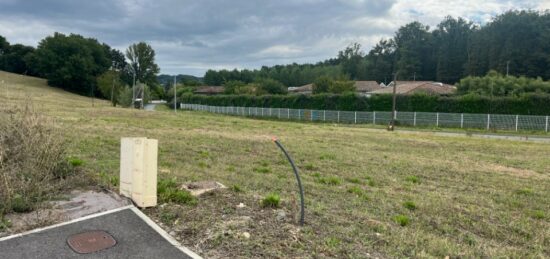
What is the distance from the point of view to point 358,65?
331ft

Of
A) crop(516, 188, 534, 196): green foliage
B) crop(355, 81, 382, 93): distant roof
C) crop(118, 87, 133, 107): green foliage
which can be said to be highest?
crop(355, 81, 382, 93): distant roof

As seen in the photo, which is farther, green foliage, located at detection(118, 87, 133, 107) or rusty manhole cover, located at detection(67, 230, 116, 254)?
green foliage, located at detection(118, 87, 133, 107)

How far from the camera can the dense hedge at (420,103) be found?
3329 cm

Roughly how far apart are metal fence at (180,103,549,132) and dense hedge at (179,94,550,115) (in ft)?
4.43

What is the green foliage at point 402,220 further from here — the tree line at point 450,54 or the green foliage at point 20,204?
the tree line at point 450,54

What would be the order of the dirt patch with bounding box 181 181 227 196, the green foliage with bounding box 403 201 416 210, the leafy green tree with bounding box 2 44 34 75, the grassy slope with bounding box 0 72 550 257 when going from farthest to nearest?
1. the leafy green tree with bounding box 2 44 34 75
2. the green foliage with bounding box 403 201 416 210
3. the dirt patch with bounding box 181 181 227 196
4. the grassy slope with bounding box 0 72 550 257

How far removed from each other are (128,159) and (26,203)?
109 cm

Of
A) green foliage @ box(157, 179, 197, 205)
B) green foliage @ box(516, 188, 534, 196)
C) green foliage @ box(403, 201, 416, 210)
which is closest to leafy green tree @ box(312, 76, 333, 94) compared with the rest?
green foliage @ box(516, 188, 534, 196)

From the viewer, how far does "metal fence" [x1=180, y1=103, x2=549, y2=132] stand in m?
31.8

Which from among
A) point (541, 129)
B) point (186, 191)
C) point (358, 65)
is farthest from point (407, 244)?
point (358, 65)

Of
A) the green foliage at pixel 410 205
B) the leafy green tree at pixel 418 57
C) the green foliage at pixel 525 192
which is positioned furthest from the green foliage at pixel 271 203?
the leafy green tree at pixel 418 57

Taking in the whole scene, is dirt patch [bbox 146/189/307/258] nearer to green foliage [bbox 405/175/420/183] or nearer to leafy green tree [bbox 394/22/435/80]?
green foliage [bbox 405/175/420/183]

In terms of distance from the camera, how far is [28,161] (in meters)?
4.97

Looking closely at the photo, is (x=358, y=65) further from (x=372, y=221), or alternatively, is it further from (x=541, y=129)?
(x=372, y=221)
